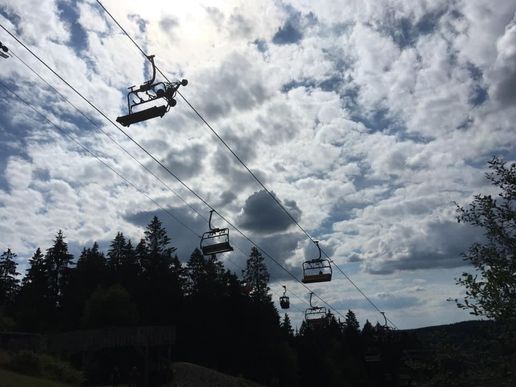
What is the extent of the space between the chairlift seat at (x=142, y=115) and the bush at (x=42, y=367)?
22478 mm

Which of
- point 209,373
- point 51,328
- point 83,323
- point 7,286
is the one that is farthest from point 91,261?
point 209,373

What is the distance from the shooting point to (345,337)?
121 metres

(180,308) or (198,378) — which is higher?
(180,308)

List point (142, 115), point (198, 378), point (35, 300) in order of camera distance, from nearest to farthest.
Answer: point (142, 115)
point (198, 378)
point (35, 300)

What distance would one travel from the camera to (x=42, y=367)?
103 ft

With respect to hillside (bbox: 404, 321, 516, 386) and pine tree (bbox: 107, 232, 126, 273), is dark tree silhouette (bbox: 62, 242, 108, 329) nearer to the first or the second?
pine tree (bbox: 107, 232, 126, 273)

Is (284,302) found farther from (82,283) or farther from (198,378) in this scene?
(82,283)

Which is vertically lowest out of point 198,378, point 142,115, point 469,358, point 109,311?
point 469,358

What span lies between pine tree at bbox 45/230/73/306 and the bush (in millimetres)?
60392

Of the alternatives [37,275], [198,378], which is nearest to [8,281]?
[37,275]

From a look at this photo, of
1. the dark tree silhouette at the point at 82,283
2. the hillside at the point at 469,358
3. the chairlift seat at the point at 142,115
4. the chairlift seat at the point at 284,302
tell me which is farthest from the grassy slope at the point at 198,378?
the dark tree silhouette at the point at 82,283

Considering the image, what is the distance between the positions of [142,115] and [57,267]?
287 feet

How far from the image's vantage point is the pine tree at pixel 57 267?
9019 centimetres

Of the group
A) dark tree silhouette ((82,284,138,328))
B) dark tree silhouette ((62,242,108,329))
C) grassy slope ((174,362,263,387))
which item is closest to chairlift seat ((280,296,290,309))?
grassy slope ((174,362,263,387))
